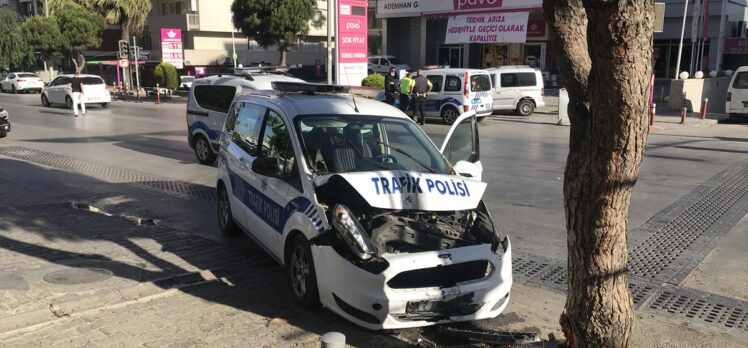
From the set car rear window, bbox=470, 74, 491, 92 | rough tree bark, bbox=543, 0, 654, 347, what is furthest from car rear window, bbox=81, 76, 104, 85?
rough tree bark, bbox=543, 0, 654, 347

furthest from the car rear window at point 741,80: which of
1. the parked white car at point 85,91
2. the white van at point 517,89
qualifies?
the parked white car at point 85,91

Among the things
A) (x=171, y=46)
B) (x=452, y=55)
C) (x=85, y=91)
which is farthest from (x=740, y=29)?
(x=85, y=91)

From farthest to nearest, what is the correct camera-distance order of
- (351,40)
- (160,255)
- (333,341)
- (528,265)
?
(351,40) < (160,255) < (528,265) < (333,341)

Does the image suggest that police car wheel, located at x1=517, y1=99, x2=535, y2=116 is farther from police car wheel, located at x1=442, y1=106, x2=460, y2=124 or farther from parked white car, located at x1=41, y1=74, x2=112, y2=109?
parked white car, located at x1=41, y1=74, x2=112, y2=109

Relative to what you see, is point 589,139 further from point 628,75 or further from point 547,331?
point 547,331

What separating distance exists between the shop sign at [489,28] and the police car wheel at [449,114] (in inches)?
598

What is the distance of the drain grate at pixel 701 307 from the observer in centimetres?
490

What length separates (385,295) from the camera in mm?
4262

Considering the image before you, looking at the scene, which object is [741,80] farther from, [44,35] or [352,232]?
[44,35]

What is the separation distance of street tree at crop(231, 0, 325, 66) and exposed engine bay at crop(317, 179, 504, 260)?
36.2 m

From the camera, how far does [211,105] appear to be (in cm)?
1258

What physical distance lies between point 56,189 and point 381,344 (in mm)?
7680

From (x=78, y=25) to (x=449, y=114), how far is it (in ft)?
107

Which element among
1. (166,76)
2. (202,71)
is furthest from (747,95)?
(202,71)
